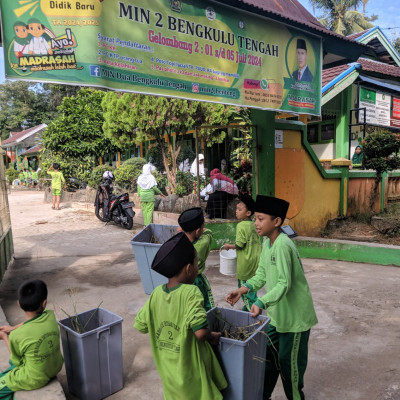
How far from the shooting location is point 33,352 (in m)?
2.43

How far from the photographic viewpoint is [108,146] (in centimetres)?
1823

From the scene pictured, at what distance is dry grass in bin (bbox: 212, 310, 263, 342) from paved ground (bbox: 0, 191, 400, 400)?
1028 mm

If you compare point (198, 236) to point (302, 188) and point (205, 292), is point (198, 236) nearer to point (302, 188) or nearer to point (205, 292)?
point (205, 292)

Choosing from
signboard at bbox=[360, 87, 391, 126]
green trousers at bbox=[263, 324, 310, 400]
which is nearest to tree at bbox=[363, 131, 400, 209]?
signboard at bbox=[360, 87, 391, 126]

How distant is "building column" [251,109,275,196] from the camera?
6773 mm

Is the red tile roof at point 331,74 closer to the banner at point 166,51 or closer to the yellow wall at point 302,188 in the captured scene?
the yellow wall at point 302,188

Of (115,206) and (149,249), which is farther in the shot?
(115,206)

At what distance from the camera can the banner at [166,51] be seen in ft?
11.5

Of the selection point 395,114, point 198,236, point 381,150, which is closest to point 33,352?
point 198,236

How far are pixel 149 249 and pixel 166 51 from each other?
7.63ft

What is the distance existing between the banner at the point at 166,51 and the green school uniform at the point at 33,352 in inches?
88.7

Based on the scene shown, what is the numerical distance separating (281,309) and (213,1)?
4.01m

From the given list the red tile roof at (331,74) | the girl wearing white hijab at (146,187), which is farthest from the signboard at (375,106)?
the girl wearing white hijab at (146,187)

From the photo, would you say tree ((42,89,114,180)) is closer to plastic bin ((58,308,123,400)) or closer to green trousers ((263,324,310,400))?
plastic bin ((58,308,123,400))
